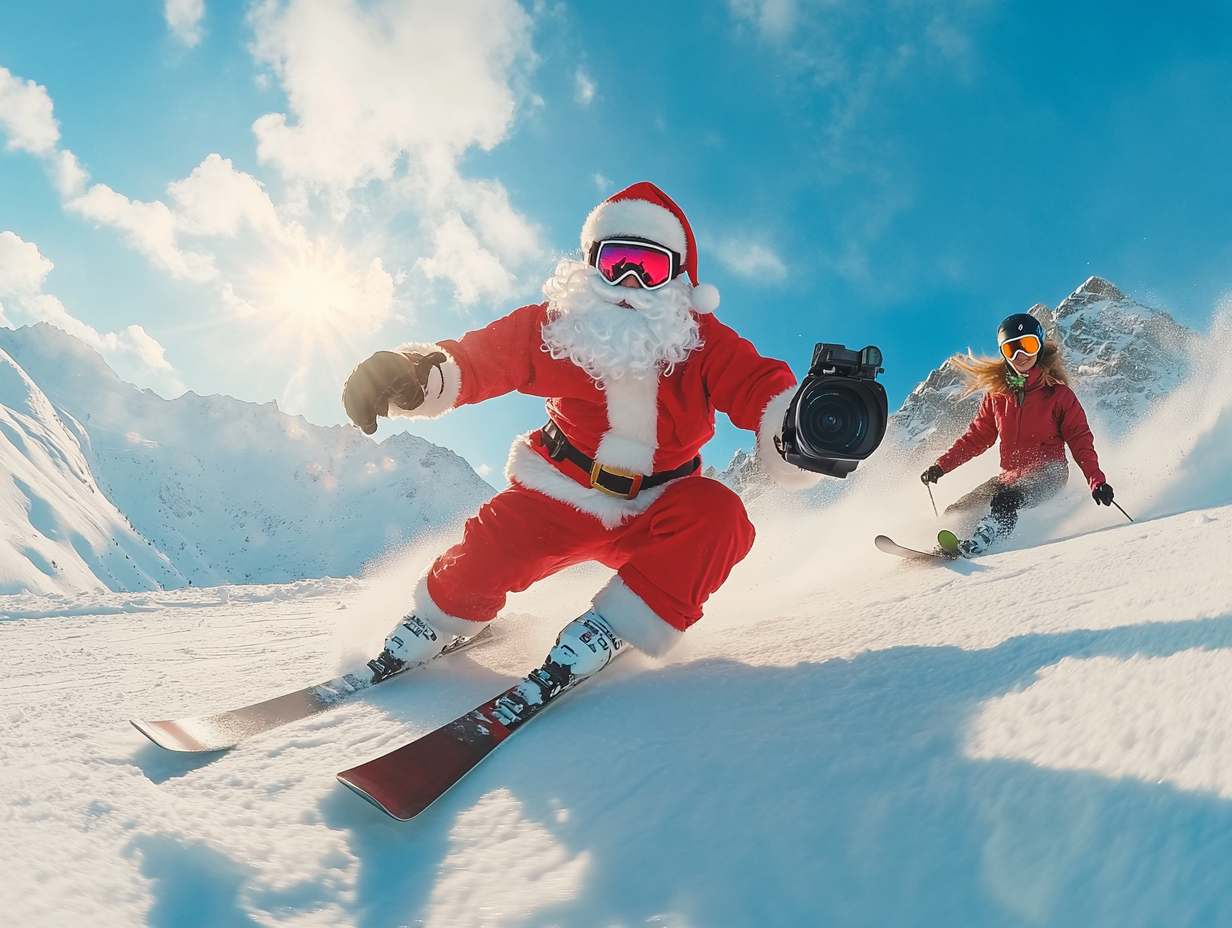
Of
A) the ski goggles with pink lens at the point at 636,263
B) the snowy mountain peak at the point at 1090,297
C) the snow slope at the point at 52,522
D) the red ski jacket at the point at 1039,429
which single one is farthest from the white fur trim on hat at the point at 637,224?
the snowy mountain peak at the point at 1090,297

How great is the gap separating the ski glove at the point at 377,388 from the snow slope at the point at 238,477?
11277 centimetres

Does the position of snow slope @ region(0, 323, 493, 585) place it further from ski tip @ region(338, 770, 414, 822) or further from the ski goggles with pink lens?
ski tip @ region(338, 770, 414, 822)

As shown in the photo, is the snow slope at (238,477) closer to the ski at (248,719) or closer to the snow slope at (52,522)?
the snow slope at (52,522)

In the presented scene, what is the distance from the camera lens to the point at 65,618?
4.01 metres

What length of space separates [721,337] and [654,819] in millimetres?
1826

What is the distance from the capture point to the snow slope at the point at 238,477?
12412cm

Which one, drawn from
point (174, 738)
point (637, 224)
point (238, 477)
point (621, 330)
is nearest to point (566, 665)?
point (174, 738)

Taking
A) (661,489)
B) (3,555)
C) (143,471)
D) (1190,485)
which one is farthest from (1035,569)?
(143,471)

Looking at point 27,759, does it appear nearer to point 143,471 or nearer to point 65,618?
point 65,618

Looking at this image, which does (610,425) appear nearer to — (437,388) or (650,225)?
(437,388)

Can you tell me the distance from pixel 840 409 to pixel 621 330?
0.96 meters

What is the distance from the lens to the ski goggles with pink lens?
258 centimetres

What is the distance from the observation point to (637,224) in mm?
2713

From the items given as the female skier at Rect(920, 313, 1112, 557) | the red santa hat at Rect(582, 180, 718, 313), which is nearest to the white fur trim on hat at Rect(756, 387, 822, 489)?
the red santa hat at Rect(582, 180, 718, 313)
